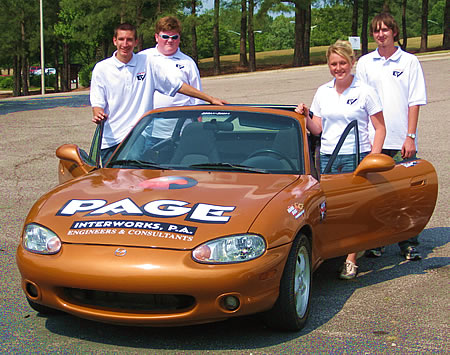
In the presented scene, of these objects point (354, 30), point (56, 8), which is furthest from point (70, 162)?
point (56, 8)

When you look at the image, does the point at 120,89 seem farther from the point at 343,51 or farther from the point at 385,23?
the point at 385,23

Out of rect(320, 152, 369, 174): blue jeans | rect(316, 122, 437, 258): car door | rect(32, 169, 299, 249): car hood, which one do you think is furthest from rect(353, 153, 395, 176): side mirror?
rect(32, 169, 299, 249): car hood

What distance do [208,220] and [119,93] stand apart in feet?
9.36

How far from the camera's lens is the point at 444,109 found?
1897 cm

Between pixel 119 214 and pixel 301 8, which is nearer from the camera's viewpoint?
pixel 119 214

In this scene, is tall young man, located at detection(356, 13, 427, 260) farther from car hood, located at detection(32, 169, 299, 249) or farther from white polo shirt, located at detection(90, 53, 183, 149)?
white polo shirt, located at detection(90, 53, 183, 149)

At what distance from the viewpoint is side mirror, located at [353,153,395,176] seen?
16.9ft

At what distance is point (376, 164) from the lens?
5188 millimetres

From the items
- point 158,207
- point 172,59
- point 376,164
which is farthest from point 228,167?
point 172,59

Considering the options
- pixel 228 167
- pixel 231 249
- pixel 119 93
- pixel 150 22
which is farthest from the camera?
pixel 150 22

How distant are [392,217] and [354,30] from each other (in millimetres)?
48286

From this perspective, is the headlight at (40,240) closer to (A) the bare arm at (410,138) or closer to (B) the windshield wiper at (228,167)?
(B) the windshield wiper at (228,167)

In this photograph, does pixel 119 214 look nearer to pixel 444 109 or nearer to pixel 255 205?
pixel 255 205

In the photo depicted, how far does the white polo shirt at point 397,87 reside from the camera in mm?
6285
